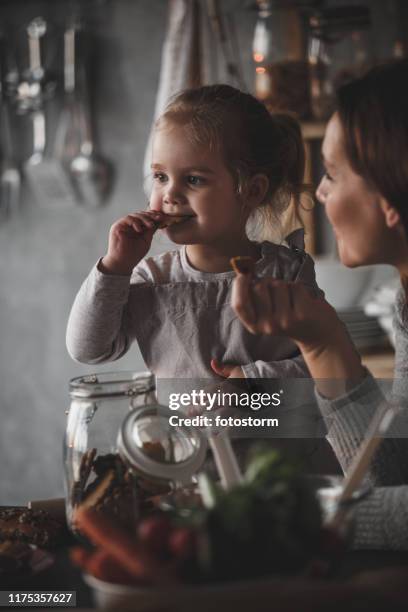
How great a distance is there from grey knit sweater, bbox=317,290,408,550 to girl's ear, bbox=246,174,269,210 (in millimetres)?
477

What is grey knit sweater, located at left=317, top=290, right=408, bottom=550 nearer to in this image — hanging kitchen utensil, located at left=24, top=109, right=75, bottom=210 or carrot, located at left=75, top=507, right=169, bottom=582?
carrot, located at left=75, top=507, right=169, bottom=582

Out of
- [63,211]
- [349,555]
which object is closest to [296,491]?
[349,555]

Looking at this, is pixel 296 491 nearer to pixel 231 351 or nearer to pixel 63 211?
pixel 231 351

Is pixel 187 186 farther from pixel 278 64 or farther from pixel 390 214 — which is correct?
pixel 278 64

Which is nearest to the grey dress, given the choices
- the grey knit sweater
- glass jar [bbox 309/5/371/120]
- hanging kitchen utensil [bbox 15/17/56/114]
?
the grey knit sweater

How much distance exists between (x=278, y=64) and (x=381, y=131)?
1241 mm

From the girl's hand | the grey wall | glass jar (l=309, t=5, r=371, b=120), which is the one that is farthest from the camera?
the grey wall

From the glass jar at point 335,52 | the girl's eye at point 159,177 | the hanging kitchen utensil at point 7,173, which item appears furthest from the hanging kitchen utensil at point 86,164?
the girl's eye at point 159,177

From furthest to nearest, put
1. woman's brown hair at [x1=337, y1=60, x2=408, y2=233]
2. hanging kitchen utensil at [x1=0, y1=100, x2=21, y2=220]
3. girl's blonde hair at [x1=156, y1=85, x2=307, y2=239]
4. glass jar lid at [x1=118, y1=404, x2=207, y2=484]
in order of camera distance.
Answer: hanging kitchen utensil at [x1=0, y1=100, x2=21, y2=220] < girl's blonde hair at [x1=156, y1=85, x2=307, y2=239] < woman's brown hair at [x1=337, y1=60, x2=408, y2=233] < glass jar lid at [x1=118, y1=404, x2=207, y2=484]

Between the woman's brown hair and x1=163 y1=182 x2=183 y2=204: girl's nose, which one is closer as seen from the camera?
the woman's brown hair

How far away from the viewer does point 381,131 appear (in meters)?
0.91

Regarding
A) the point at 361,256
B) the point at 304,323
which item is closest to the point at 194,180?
the point at 361,256

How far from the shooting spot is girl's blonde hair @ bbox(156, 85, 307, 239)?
50.7 inches

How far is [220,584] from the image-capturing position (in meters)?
0.52
